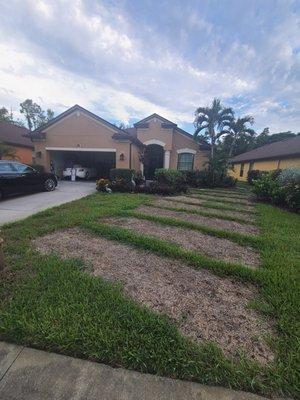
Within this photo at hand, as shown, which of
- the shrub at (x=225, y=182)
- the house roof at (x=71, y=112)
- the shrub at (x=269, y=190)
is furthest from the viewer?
the shrub at (x=225, y=182)

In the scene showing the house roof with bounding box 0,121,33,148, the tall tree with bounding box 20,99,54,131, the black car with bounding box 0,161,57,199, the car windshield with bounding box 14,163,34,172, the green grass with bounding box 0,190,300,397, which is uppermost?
the tall tree with bounding box 20,99,54,131

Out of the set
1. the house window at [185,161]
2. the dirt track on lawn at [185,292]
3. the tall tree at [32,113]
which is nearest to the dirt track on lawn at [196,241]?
the dirt track on lawn at [185,292]

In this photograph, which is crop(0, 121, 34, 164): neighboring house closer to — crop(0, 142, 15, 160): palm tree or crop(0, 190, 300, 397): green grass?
crop(0, 142, 15, 160): palm tree

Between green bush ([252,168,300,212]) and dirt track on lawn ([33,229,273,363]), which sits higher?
green bush ([252,168,300,212])

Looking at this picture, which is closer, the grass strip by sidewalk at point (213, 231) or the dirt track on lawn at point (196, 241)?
the dirt track on lawn at point (196, 241)

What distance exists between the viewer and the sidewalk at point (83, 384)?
1606 millimetres

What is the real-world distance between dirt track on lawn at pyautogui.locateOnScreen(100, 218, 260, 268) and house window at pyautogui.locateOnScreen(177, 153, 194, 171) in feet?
42.9

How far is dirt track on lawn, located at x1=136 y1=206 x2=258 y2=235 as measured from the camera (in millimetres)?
5802

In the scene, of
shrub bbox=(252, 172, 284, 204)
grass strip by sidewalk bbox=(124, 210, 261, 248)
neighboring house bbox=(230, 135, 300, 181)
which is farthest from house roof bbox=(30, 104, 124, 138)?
neighboring house bbox=(230, 135, 300, 181)

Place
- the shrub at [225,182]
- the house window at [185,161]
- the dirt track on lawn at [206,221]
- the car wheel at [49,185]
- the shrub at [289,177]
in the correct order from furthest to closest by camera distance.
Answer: the house window at [185,161] < the shrub at [225,182] < the car wheel at [49,185] < the shrub at [289,177] < the dirt track on lawn at [206,221]

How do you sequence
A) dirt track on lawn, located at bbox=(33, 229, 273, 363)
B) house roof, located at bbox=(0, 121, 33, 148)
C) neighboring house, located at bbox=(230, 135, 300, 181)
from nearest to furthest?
dirt track on lawn, located at bbox=(33, 229, 273, 363), neighboring house, located at bbox=(230, 135, 300, 181), house roof, located at bbox=(0, 121, 33, 148)

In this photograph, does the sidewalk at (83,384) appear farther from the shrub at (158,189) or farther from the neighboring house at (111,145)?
the neighboring house at (111,145)

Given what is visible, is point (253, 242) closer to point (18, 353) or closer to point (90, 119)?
point (18, 353)

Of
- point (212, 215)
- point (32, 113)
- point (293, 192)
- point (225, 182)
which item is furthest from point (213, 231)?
point (32, 113)
